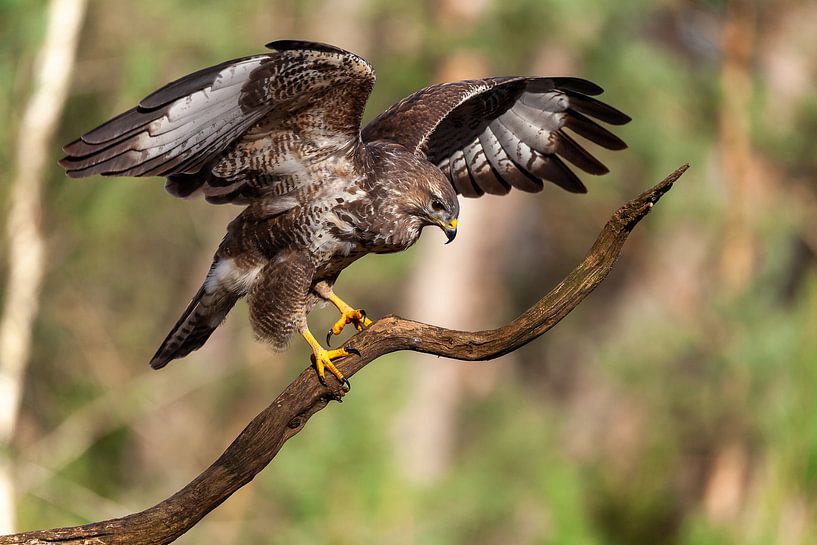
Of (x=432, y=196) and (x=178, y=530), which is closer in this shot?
(x=178, y=530)

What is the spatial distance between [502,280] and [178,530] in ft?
72.5

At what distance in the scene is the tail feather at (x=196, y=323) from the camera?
253 inches

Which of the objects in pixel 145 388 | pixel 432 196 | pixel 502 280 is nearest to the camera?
pixel 432 196

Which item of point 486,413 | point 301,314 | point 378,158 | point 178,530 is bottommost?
point 178,530

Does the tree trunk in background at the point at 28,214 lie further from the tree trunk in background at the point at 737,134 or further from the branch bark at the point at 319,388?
the tree trunk in background at the point at 737,134

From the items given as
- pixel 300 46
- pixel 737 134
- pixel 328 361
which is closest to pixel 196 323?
pixel 328 361

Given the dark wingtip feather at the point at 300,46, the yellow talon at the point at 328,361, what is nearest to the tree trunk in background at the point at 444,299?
the yellow talon at the point at 328,361

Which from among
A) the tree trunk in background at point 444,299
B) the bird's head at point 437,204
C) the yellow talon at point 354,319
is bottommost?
the yellow talon at point 354,319

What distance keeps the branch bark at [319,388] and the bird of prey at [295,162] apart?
19 cm

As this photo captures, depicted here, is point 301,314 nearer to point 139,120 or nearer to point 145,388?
point 139,120

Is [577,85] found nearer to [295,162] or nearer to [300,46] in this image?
[295,162]

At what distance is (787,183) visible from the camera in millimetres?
19172

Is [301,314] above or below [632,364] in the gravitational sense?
below

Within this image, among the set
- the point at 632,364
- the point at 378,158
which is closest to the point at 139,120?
the point at 378,158
